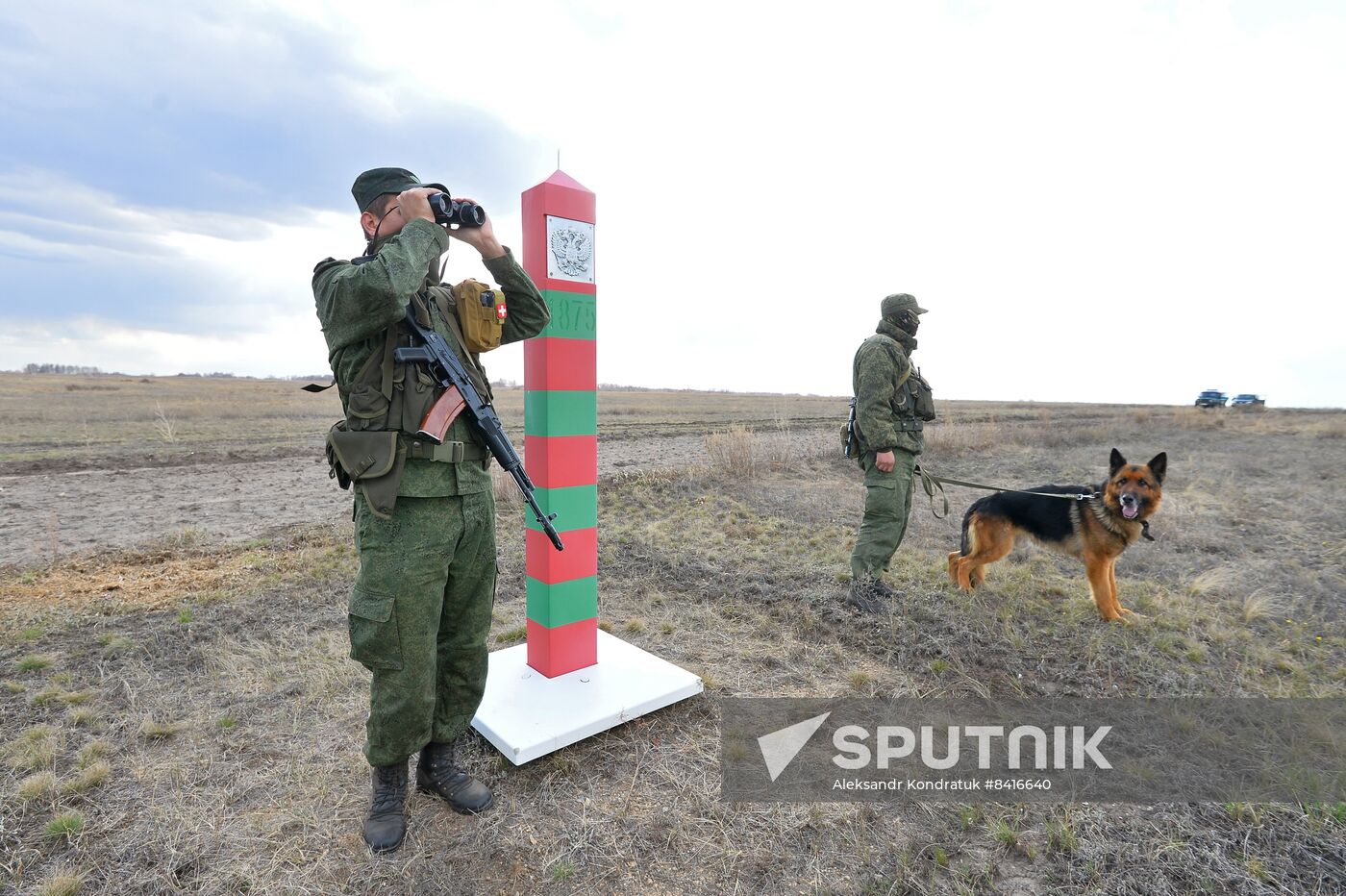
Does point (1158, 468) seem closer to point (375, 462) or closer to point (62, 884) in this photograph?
point (375, 462)

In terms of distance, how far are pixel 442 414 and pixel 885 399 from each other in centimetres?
372

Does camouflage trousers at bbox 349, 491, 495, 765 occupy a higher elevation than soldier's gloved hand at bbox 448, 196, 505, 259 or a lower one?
lower

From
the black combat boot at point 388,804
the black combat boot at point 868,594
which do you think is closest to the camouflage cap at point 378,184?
the black combat boot at point 388,804

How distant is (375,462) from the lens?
2.30 m

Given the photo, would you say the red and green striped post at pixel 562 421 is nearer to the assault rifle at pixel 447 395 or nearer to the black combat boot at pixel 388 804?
the assault rifle at pixel 447 395

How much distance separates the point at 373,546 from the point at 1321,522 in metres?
11.9

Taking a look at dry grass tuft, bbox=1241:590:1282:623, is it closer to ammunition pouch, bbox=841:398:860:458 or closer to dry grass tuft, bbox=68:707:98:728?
ammunition pouch, bbox=841:398:860:458

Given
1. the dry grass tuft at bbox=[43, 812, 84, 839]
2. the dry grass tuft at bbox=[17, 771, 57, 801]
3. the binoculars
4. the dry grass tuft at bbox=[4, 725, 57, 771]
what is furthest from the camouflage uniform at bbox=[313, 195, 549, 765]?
the dry grass tuft at bbox=[4, 725, 57, 771]

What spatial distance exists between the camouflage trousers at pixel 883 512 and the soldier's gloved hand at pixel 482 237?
11.7 ft

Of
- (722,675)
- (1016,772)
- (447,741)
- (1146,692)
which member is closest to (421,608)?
(447,741)

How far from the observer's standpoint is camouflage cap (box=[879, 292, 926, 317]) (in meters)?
5.17

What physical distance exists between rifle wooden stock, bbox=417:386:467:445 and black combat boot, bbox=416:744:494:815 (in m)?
1.49

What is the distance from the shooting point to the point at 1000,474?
12.8m

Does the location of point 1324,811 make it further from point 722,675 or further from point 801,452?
point 801,452
